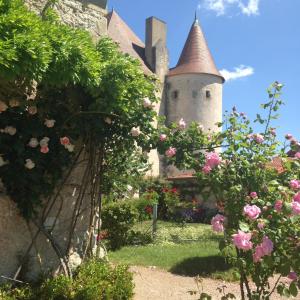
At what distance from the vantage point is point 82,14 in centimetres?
545

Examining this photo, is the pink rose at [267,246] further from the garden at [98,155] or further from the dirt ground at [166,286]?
the dirt ground at [166,286]

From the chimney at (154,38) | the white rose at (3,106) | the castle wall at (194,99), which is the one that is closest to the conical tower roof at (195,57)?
the castle wall at (194,99)

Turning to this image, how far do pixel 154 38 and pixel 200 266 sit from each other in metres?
25.4

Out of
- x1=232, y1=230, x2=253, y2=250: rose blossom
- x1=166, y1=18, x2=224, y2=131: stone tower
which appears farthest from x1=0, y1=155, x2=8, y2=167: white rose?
x1=166, y1=18, x2=224, y2=131: stone tower

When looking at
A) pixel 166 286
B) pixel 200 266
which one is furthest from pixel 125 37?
pixel 166 286

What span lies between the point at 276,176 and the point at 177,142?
5.57ft

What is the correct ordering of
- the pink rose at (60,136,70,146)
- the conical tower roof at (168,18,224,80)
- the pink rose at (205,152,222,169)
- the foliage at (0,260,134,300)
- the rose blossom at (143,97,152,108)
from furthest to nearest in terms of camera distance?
the conical tower roof at (168,18,224,80)
the rose blossom at (143,97,152,108)
the pink rose at (60,136,70,146)
the foliage at (0,260,134,300)
the pink rose at (205,152,222,169)

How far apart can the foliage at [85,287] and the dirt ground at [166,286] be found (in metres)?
0.64

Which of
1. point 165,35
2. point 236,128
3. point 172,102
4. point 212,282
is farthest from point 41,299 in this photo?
point 165,35

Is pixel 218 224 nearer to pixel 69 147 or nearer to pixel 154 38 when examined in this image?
pixel 69 147

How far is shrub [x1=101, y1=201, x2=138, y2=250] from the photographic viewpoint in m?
9.92

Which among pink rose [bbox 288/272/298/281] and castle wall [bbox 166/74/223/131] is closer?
pink rose [bbox 288/272/298/281]

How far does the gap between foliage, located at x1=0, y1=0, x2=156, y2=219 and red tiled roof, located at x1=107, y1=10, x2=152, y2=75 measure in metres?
24.1

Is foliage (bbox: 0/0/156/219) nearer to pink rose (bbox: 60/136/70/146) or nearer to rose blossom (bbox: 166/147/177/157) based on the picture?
pink rose (bbox: 60/136/70/146)
